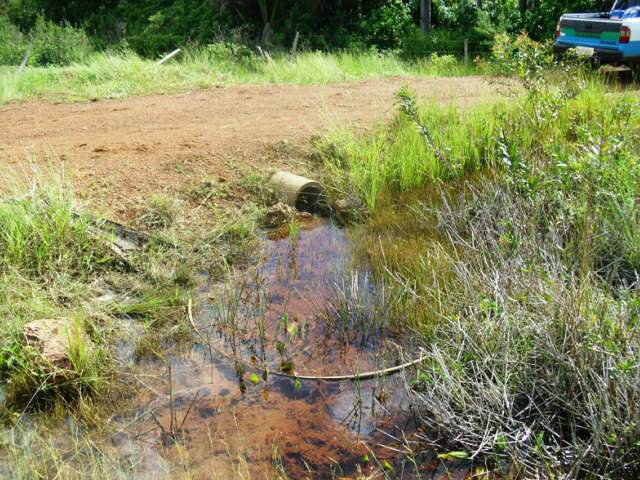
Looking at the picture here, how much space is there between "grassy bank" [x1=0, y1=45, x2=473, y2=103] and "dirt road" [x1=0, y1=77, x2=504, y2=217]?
718mm

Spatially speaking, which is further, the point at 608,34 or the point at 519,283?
the point at 608,34

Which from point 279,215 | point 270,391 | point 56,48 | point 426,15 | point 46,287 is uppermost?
point 426,15

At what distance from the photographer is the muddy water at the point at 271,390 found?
3182 mm

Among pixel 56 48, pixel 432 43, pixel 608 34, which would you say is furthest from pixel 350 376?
pixel 56 48

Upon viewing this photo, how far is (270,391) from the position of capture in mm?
3670

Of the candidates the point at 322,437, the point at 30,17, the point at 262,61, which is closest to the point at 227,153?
the point at 322,437

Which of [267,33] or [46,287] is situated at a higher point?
[267,33]

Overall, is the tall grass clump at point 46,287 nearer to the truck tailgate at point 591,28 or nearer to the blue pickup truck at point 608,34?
the blue pickup truck at point 608,34

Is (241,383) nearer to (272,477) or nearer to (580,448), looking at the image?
(272,477)

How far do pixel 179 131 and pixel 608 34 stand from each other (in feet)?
21.9

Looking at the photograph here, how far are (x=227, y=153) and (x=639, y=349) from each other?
4.40 m

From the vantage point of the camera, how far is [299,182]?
5.88 metres

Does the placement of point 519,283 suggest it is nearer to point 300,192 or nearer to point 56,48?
point 300,192

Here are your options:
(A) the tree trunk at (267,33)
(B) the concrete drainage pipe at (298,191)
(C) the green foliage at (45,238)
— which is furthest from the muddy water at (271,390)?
(A) the tree trunk at (267,33)
